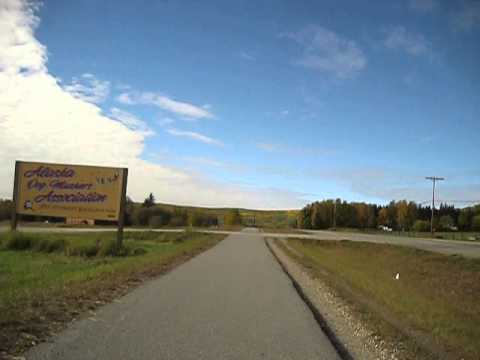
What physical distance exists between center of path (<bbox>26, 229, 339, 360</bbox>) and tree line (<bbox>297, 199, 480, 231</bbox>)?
112 metres

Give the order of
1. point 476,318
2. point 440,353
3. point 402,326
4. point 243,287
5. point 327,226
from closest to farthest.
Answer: point 440,353
point 402,326
point 476,318
point 243,287
point 327,226

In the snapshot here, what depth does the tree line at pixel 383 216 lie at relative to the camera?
5039 inches

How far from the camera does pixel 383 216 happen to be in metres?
150

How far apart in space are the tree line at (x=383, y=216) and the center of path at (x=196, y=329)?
112 meters

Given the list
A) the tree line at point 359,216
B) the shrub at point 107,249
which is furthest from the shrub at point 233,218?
the shrub at point 107,249

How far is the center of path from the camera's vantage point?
562 centimetres

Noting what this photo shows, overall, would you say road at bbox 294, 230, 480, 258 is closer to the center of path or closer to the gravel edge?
the gravel edge

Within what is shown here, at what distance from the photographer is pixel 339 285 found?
43.4ft

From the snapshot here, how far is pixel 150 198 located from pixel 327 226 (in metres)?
50.5

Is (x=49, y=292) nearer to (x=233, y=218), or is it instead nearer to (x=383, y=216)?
(x=233, y=218)

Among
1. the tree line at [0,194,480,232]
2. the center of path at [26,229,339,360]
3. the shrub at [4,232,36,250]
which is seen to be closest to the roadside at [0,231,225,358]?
the center of path at [26,229,339,360]

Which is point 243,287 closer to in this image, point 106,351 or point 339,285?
point 339,285

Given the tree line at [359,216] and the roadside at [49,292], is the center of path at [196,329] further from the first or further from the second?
the tree line at [359,216]

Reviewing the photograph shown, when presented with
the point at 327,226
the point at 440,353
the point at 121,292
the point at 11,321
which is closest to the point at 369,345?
the point at 440,353
